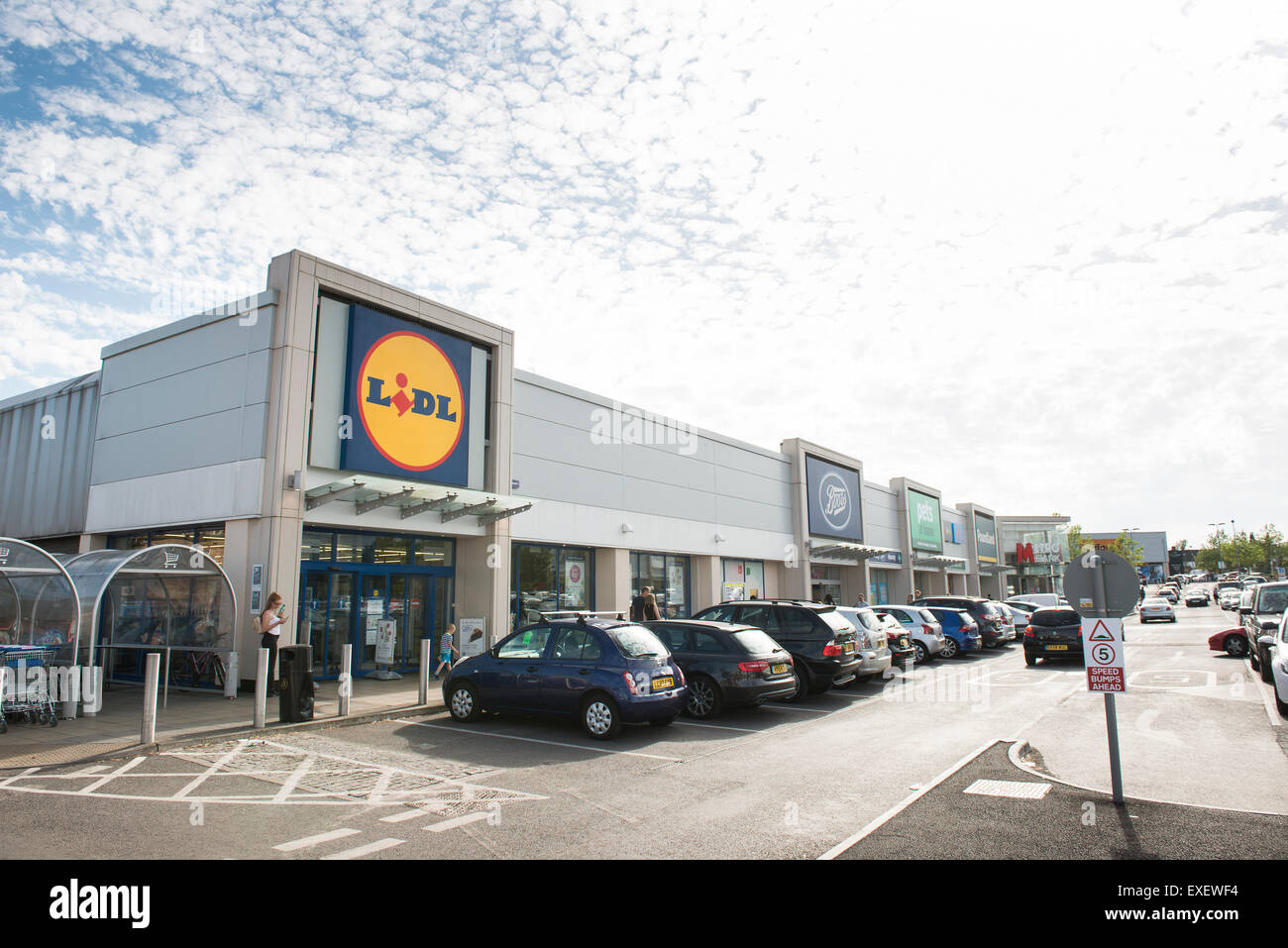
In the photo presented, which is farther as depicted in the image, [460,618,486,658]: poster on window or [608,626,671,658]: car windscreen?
[460,618,486,658]: poster on window

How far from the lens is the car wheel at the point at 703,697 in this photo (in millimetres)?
11758

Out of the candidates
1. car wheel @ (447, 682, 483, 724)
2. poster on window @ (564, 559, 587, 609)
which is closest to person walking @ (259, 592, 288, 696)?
car wheel @ (447, 682, 483, 724)

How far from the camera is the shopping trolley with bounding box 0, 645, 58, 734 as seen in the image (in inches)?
424

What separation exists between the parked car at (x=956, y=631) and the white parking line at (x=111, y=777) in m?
19.2

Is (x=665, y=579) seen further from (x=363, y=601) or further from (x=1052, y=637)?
(x=1052, y=637)

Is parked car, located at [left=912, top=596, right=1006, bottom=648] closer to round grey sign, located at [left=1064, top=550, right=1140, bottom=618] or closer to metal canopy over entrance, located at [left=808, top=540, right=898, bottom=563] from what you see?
metal canopy over entrance, located at [left=808, top=540, right=898, bottom=563]

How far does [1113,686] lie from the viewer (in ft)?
22.5

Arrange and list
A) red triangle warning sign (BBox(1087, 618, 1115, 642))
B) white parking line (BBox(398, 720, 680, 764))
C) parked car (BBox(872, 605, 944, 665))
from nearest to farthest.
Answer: red triangle warning sign (BBox(1087, 618, 1115, 642))
white parking line (BBox(398, 720, 680, 764))
parked car (BBox(872, 605, 944, 665))

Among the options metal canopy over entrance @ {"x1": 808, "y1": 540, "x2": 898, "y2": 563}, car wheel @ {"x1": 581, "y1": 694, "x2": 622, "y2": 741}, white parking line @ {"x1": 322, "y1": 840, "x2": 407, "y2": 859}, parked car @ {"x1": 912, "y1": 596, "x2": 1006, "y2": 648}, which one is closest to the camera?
white parking line @ {"x1": 322, "y1": 840, "x2": 407, "y2": 859}

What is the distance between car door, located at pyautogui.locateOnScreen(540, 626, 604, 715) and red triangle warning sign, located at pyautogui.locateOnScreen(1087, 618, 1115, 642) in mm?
5669

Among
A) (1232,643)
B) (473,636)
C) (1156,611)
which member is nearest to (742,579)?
(473,636)

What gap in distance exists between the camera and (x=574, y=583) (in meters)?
20.9
